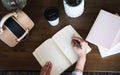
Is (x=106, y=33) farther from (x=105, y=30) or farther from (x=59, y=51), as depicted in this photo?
(x=59, y=51)

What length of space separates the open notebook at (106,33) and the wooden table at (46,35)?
0.8 inches

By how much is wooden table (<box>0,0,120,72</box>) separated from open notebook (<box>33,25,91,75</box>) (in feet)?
0.06

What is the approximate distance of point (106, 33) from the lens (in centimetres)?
92

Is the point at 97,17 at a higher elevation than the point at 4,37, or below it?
below

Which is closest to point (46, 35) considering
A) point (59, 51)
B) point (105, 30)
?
point (59, 51)

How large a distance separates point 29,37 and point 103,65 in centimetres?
32

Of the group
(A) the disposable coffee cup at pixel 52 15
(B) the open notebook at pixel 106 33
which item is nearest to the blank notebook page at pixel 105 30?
(B) the open notebook at pixel 106 33

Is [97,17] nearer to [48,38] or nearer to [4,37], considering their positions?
[48,38]

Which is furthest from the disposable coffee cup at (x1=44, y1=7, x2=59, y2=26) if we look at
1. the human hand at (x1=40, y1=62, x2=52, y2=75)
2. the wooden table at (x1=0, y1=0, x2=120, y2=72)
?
the human hand at (x1=40, y1=62, x2=52, y2=75)

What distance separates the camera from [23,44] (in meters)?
0.96

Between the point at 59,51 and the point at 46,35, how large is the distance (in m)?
0.09

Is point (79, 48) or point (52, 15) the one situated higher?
point (52, 15)

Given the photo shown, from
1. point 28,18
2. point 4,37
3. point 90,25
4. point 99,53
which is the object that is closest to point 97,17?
point 90,25

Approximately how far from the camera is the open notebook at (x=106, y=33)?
0.90 meters
